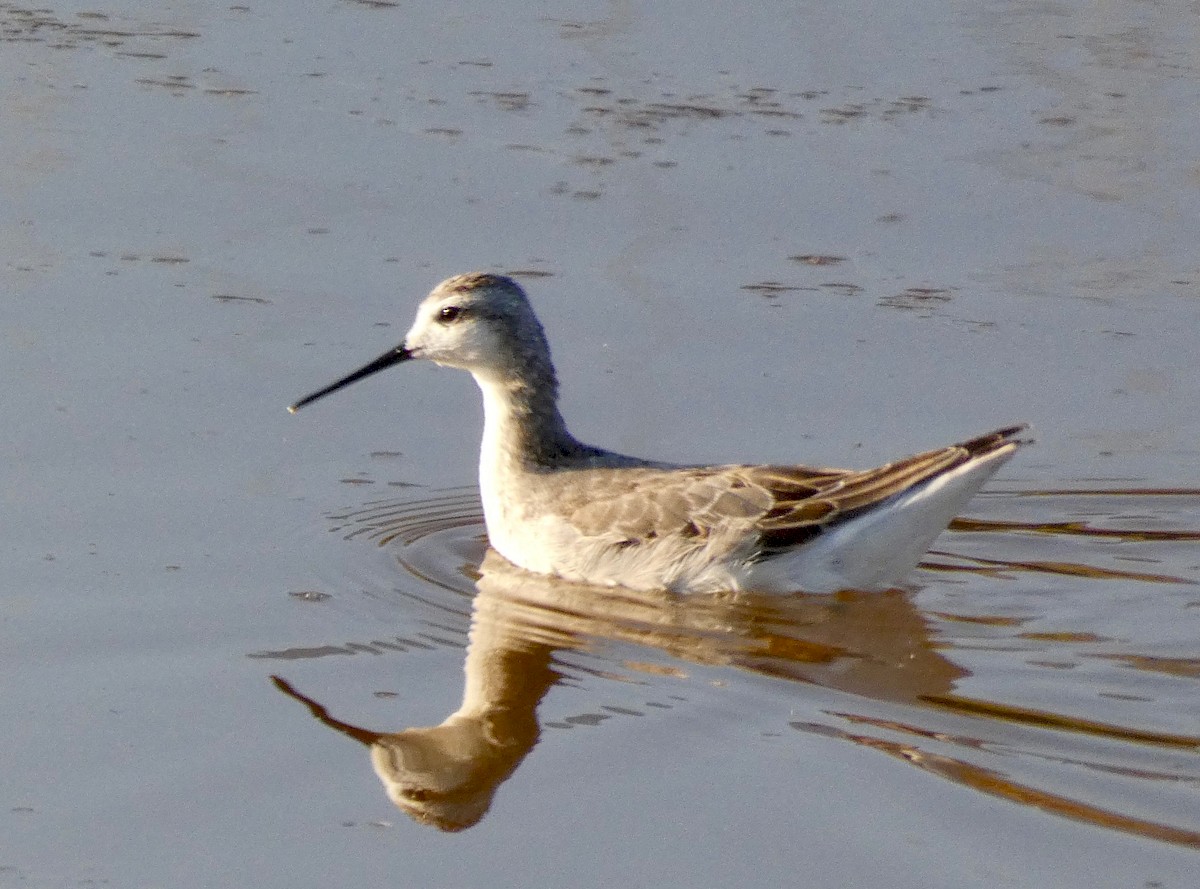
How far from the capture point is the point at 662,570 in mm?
7527

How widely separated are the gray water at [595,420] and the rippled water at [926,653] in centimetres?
2

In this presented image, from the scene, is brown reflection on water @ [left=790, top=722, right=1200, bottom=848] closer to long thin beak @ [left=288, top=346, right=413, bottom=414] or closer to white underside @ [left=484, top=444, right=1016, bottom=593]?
white underside @ [left=484, top=444, right=1016, bottom=593]

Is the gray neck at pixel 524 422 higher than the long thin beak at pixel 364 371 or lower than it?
lower

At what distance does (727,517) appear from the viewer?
7.50 metres

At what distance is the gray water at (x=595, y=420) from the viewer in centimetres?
537

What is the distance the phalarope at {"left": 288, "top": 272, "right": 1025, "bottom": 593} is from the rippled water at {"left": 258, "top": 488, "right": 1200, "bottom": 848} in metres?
0.10

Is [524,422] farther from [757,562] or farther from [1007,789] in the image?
[1007,789]

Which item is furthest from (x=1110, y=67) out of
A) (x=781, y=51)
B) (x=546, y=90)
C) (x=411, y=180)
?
(x=411, y=180)

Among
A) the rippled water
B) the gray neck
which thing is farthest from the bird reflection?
the gray neck

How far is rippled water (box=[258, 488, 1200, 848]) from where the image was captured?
563 centimetres

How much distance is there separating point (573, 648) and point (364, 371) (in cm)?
171

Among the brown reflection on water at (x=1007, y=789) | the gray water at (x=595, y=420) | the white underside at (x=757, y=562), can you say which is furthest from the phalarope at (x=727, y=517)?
the brown reflection on water at (x=1007, y=789)

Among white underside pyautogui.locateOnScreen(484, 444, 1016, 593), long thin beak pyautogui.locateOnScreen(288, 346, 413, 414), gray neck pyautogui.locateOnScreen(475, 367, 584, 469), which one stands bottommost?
white underside pyautogui.locateOnScreen(484, 444, 1016, 593)

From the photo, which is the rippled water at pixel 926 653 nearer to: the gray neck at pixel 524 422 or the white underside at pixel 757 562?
the white underside at pixel 757 562
